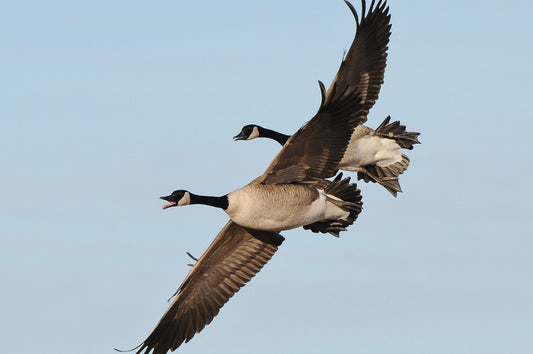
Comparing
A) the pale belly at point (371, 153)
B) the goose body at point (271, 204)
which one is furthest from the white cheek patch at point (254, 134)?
the goose body at point (271, 204)

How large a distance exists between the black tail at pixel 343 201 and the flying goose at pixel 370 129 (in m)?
2.09

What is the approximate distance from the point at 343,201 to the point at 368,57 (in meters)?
3.44

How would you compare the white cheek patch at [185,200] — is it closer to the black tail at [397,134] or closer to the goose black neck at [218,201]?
the goose black neck at [218,201]

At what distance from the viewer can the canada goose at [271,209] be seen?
14.8 m

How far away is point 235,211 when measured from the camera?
14805 millimetres

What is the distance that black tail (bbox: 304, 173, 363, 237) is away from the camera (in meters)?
15.7

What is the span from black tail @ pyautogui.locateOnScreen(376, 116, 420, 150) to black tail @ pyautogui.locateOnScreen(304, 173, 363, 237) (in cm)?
327

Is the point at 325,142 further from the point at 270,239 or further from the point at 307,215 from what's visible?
the point at 270,239

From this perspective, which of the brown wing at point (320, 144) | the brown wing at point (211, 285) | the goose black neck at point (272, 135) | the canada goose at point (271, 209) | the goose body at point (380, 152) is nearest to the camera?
the brown wing at point (320, 144)

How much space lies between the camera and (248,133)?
17922 mm

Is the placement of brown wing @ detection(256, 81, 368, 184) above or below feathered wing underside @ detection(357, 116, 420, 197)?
below

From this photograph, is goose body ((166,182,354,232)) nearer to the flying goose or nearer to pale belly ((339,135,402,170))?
the flying goose

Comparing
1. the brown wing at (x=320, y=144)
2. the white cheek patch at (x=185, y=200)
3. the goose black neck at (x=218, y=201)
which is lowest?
the goose black neck at (x=218, y=201)

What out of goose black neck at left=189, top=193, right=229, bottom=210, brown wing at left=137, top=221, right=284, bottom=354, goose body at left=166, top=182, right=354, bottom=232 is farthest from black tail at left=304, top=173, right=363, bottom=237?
goose black neck at left=189, top=193, right=229, bottom=210
